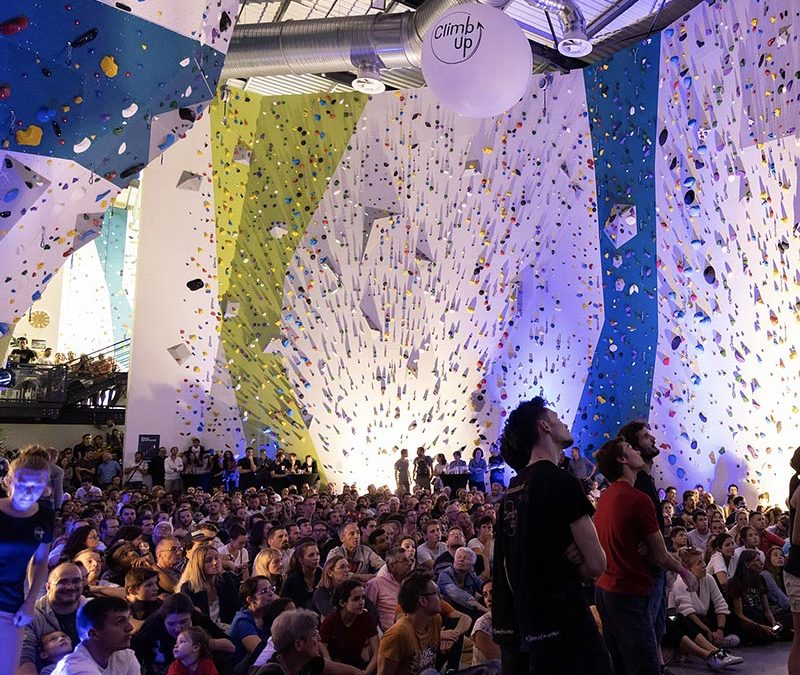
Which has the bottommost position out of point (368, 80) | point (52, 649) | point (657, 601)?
point (52, 649)

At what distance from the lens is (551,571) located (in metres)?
2.48

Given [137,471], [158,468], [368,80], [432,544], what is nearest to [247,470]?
[158,468]

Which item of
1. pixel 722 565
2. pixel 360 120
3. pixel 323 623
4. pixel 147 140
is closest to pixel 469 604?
pixel 323 623

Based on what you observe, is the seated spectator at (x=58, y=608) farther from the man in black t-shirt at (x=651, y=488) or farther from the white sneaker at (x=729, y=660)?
the white sneaker at (x=729, y=660)

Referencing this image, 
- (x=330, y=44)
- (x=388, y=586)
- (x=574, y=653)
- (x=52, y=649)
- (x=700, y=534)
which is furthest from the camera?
(x=330, y=44)

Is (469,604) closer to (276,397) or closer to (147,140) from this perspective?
(147,140)

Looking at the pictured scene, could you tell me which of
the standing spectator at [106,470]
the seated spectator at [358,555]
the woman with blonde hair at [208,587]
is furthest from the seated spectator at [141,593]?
the standing spectator at [106,470]

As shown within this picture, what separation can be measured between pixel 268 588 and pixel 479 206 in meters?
11.1

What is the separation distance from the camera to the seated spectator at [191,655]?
359 cm

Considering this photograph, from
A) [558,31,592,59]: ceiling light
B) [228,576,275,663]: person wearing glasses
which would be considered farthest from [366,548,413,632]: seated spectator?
[558,31,592,59]: ceiling light

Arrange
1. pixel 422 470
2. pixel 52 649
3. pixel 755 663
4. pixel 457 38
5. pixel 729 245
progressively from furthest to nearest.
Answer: pixel 422 470
pixel 729 245
pixel 457 38
pixel 755 663
pixel 52 649

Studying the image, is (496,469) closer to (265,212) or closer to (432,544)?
(265,212)

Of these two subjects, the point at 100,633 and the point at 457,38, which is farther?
the point at 457,38

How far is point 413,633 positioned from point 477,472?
9.93m
